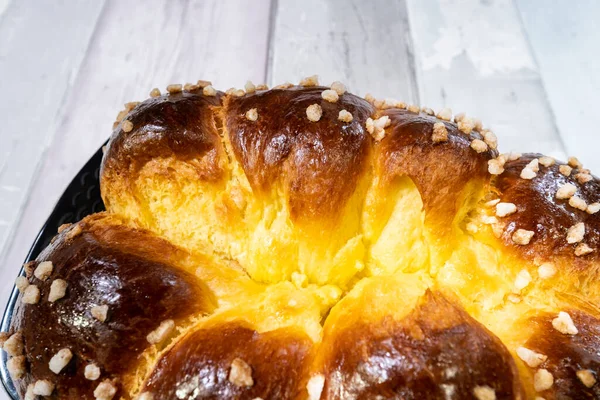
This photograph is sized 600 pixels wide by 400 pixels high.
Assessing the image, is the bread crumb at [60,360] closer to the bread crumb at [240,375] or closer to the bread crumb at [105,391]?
the bread crumb at [105,391]

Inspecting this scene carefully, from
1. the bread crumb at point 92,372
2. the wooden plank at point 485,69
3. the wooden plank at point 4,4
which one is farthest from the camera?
the wooden plank at point 4,4

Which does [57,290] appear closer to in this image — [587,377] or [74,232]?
[74,232]

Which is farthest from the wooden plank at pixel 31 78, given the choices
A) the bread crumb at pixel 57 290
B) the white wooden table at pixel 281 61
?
the bread crumb at pixel 57 290

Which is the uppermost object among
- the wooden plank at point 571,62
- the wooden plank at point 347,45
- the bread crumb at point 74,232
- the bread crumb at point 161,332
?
the bread crumb at point 74,232

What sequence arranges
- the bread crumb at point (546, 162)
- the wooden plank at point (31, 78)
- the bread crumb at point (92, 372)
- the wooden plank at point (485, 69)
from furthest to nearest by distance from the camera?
the wooden plank at point (485, 69) < the wooden plank at point (31, 78) < the bread crumb at point (546, 162) < the bread crumb at point (92, 372)

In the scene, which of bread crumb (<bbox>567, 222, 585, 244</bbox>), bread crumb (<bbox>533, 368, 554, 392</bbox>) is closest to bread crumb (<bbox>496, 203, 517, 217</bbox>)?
bread crumb (<bbox>567, 222, 585, 244</bbox>)

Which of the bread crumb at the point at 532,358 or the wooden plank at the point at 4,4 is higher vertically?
the wooden plank at the point at 4,4

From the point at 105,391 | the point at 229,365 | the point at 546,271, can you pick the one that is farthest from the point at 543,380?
the point at 105,391
